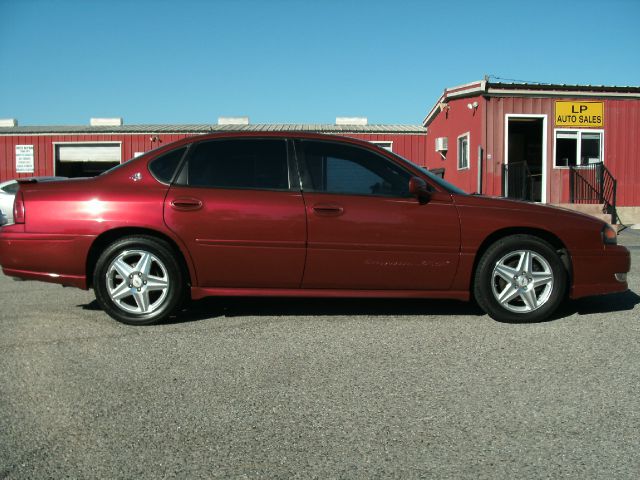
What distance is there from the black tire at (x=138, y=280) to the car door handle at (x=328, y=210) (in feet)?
3.80

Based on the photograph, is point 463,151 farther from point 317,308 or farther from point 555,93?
point 317,308

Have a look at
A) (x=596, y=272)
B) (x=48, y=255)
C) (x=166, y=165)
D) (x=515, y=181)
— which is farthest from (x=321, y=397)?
(x=515, y=181)

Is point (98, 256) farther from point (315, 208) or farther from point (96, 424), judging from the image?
point (96, 424)

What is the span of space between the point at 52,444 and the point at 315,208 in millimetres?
2579

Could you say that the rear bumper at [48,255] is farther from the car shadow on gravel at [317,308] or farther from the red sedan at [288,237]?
the car shadow on gravel at [317,308]

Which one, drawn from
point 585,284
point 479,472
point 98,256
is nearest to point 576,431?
point 479,472

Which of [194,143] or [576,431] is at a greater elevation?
[194,143]

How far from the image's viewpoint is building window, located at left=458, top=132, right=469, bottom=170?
55.0 ft

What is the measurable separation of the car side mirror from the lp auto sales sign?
12531 millimetres

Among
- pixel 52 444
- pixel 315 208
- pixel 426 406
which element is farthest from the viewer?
pixel 315 208

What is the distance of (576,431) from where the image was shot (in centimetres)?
259

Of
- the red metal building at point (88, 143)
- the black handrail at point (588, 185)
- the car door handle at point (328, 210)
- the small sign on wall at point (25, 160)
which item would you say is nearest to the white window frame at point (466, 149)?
the black handrail at point (588, 185)

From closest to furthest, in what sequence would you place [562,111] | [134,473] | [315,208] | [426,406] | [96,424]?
[134,473]
[96,424]
[426,406]
[315,208]
[562,111]

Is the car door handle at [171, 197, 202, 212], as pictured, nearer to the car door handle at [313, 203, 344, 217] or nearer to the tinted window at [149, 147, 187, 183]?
the tinted window at [149, 147, 187, 183]
